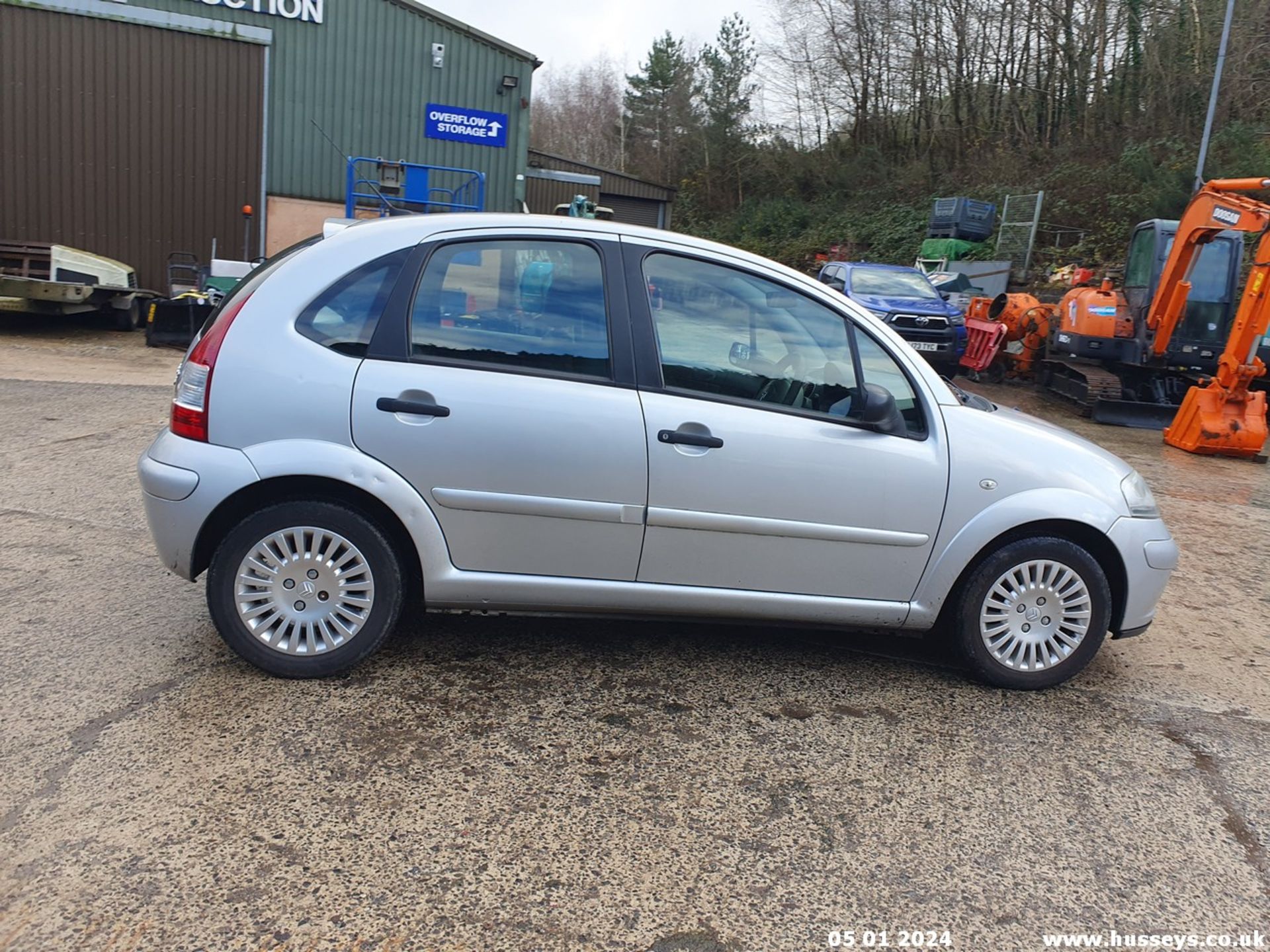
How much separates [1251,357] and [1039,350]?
16.6 ft

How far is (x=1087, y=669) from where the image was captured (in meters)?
4.43

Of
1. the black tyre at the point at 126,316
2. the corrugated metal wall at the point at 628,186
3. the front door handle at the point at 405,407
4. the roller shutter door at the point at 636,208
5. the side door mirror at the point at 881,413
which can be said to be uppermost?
the corrugated metal wall at the point at 628,186

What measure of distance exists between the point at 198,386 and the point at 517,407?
3.81ft

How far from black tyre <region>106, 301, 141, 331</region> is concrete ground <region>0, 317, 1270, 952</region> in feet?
36.8

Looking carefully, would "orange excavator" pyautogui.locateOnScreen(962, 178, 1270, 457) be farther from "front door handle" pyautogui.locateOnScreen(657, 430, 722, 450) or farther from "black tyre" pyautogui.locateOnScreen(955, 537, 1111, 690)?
"front door handle" pyautogui.locateOnScreen(657, 430, 722, 450)

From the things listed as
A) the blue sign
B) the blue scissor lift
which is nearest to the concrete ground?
the blue scissor lift

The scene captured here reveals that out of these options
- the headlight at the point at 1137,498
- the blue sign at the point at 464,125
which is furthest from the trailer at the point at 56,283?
the headlight at the point at 1137,498

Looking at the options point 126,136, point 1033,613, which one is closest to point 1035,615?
point 1033,613

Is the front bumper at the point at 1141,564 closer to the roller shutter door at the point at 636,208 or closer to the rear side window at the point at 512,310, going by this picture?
the rear side window at the point at 512,310

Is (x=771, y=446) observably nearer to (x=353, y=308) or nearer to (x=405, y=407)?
(x=405, y=407)

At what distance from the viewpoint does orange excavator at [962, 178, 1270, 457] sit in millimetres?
10719

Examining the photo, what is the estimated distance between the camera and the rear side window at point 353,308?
11.8 ft

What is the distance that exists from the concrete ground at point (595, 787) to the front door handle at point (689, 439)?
100cm

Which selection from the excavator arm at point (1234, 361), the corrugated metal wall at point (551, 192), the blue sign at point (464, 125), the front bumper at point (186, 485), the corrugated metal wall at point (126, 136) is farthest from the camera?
the corrugated metal wall at point (551, 192)
